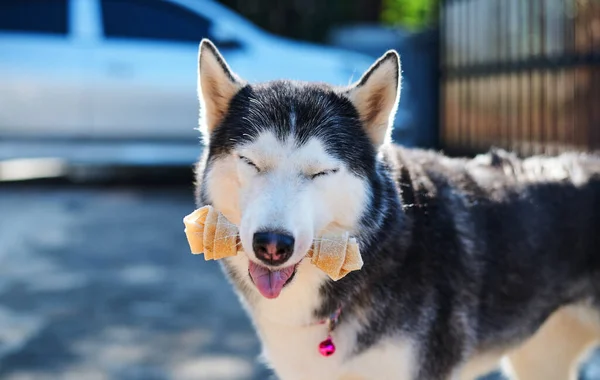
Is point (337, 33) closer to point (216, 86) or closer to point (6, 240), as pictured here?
point (6, 240)

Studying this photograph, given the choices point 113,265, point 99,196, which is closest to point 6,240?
point 113,265

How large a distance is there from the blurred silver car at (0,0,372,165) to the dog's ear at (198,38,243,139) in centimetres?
625

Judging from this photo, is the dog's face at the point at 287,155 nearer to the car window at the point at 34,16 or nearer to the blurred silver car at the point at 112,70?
the blurred silver car at the point at 112,70

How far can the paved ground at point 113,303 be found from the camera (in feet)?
14.5

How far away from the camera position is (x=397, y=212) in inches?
117

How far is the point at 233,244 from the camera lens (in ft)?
9.00

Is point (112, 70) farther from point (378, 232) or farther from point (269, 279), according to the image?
point (269, 279)

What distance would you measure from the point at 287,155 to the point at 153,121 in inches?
279

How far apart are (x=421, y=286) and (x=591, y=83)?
5182 millimetres

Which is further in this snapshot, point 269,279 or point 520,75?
point 520,75

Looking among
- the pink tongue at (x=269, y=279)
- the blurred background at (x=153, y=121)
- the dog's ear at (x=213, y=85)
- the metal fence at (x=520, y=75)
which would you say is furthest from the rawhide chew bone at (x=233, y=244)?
the metal fence at (x=520, y=75)

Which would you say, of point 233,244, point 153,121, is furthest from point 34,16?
point 233,244

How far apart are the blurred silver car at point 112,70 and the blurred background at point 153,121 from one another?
2 centimetres

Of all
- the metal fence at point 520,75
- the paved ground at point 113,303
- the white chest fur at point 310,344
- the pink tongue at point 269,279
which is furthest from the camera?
the metal fence at point 520,75
